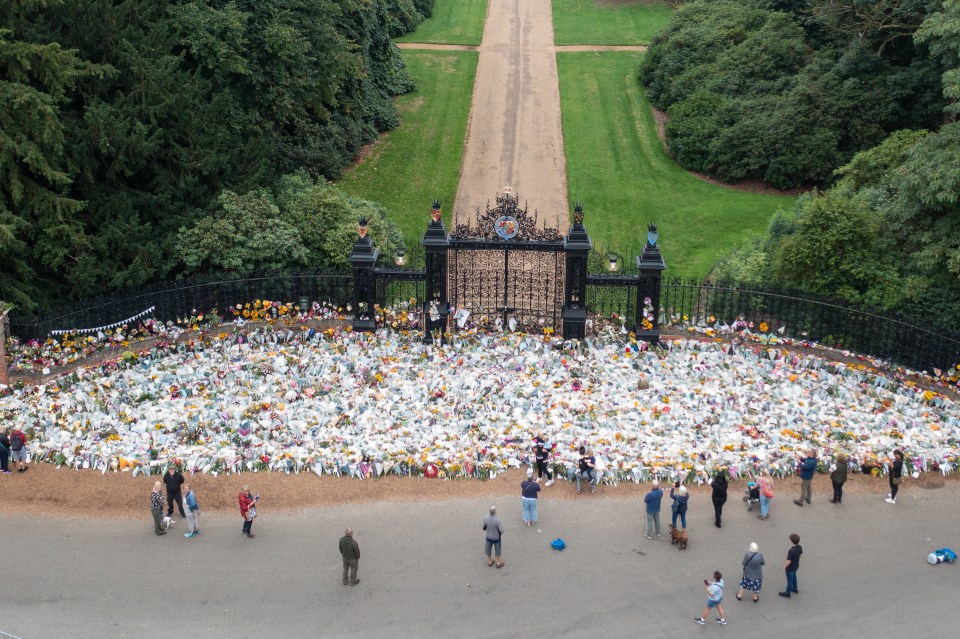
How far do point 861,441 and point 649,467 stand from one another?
438 cm

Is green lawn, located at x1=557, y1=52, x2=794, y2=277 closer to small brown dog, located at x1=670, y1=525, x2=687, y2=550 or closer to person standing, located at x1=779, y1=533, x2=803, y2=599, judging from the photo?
small brown dog, located at x1=670, y1=525, x2=687, y2=550

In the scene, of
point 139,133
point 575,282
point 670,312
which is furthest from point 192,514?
point 670,312

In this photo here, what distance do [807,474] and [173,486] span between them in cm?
1116

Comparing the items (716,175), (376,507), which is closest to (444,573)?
(376,507)

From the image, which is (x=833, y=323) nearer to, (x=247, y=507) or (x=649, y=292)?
(x=649, y=292)

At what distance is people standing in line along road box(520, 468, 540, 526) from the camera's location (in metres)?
17.0

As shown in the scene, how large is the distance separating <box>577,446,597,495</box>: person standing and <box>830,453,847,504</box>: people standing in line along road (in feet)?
13.9

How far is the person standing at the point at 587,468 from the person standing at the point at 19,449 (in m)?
10.5

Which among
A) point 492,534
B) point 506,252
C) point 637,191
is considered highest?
point 637,191

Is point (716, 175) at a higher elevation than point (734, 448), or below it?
higher

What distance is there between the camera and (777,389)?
69.7ft

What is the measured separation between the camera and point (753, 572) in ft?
50.0

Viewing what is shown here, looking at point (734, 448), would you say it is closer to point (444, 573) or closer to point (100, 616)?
point (444, 573)

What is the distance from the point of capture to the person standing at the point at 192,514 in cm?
1678
